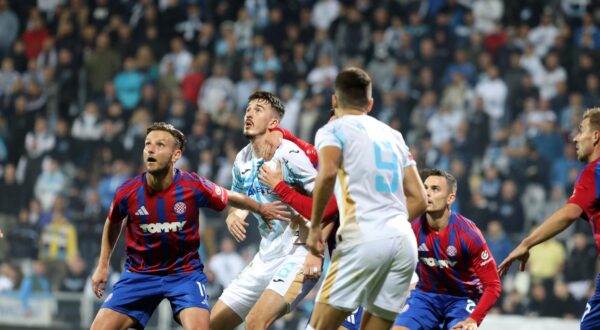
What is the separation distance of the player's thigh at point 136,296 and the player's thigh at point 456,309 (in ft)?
7.48

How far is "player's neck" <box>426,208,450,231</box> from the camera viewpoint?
752 centimetres

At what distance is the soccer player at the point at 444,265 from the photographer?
735cm

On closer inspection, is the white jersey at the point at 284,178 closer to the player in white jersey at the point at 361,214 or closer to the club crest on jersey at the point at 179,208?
the club crest on jersey at the point at 179,208

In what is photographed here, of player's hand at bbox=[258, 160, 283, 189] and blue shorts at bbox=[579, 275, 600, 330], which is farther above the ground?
player's hand at bbox=[258, 160, 283, 189]

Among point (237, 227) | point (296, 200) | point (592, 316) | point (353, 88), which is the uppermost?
point (353, 88)

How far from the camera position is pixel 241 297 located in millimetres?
7402

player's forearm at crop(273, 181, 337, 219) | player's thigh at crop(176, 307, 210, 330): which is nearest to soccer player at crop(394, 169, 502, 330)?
player's forearm at crop(273, 181, 337, 219)

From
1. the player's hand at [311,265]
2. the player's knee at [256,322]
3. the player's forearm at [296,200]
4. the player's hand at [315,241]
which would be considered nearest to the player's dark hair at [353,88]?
the player's hand at [315,241]

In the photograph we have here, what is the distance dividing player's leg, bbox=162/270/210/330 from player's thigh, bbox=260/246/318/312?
55 centimetres

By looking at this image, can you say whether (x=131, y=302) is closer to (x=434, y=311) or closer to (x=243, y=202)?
(x=243, y=202)

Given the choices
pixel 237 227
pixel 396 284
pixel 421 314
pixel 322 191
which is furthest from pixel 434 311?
pixel 322 191

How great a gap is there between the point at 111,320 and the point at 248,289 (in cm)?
118

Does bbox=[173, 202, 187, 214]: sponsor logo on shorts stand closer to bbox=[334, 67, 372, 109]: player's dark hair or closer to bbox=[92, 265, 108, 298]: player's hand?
bbox=[92, 265, 108, 298]: player's hand

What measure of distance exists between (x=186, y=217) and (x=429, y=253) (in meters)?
1.96
